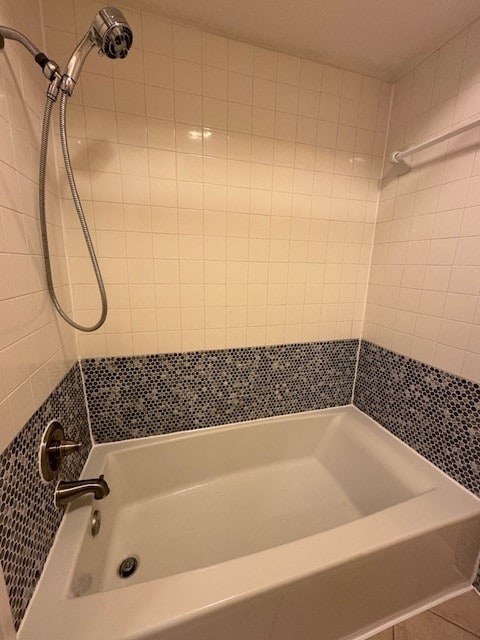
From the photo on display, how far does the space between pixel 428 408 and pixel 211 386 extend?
103 cm

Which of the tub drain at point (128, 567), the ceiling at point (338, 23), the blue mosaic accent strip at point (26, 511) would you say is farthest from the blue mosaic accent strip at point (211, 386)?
the ceiling at point (338, 23)

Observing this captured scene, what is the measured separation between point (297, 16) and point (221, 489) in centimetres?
214

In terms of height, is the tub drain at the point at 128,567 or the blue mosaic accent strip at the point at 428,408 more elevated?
the blue mosaic accent strip at the point at 428,408

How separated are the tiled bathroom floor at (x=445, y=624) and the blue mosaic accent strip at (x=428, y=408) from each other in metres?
0.11

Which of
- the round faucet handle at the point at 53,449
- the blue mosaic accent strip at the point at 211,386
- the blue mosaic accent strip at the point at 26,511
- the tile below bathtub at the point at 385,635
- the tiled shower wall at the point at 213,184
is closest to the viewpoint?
the blue mosaic accent strip at the point at 26,511

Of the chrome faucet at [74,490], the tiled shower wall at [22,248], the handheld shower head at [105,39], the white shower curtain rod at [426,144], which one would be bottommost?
the chrome faucet at [74,490]

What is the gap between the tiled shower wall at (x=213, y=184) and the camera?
3.28ft

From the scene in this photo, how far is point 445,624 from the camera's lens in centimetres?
93

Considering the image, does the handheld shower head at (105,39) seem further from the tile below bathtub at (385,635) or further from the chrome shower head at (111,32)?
the tile below bathtub at (385,635)

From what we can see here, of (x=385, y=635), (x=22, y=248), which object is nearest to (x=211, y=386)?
(x=22, y=248)

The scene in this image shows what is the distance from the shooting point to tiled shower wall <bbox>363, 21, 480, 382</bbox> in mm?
987

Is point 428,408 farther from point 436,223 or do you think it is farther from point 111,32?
point 111,32

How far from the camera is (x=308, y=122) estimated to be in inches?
47.2

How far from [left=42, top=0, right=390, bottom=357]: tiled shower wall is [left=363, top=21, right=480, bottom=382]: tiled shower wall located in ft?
0.44
